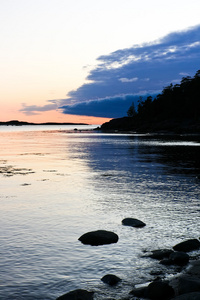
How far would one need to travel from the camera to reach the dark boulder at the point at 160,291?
1034cm

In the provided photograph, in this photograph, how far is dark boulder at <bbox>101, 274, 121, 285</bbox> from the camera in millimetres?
11547

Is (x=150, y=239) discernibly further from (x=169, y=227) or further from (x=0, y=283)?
(x=0, y=283)

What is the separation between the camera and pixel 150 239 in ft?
52.7

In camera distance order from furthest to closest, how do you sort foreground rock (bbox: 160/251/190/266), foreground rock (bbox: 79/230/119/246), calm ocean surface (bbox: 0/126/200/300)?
1. foreground rock (bbox: 79/230/119/246)
2. foreground rock (bbox: 160/251/190/266)
3. calm ocean surface (bbox: 0/126/200/300)

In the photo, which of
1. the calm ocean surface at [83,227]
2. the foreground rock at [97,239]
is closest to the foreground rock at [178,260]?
the calm ocean surface at [83,227]

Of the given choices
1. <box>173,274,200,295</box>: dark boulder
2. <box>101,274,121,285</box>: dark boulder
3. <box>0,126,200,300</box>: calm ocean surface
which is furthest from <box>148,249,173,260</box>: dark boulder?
<box>173,274,200,295</box>: dark boulder

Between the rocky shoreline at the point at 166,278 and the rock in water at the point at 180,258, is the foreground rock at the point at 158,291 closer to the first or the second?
the rocky shoreline at the point at 166,278

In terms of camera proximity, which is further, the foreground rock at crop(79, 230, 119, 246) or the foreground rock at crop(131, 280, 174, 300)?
the foreground rock at crop(79, 230, 119, 246)

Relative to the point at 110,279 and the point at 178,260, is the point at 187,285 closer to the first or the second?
the point at 110,279

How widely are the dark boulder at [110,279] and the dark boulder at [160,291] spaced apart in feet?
4.89

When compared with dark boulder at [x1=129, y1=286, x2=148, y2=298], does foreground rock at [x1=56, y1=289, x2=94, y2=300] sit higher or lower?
higher

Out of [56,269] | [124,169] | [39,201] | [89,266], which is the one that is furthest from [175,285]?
Result: [124,169]

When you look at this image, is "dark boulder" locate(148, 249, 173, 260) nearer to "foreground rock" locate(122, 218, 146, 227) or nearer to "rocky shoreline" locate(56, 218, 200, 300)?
Result: "rocky shoreline" locate(56, 218, 200, 300)

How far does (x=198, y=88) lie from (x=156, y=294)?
172169 mm
